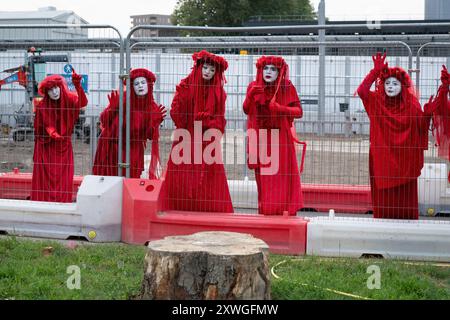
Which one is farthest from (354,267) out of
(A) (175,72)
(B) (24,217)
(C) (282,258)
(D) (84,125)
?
(D) (84,125)

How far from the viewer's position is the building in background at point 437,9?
1002 inches

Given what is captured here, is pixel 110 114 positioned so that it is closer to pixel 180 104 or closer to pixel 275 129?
pixel 180 104

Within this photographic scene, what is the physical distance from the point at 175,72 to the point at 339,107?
8.12ft

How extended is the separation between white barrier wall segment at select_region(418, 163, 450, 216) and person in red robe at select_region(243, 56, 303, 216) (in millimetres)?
2639

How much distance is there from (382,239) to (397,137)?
1281mm

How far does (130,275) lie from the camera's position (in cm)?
660

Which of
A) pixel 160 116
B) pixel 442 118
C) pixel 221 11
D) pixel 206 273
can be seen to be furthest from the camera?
pixel 221 11

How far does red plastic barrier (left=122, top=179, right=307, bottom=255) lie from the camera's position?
8.14 m

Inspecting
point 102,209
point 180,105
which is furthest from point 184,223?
point 180,105

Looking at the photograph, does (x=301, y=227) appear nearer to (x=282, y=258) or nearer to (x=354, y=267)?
(x=282, y=258)

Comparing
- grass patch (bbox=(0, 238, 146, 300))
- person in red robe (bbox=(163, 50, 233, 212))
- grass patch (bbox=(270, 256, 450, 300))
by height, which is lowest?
grass patch (bbox=(270, 256, 450, 300))

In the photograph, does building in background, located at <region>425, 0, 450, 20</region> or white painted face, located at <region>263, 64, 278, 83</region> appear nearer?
white painted face, located at <region>263, 64, 278, 83</region>

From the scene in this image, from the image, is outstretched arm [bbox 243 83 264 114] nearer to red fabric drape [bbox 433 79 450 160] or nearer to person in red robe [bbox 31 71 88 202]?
red fabric drape [bbox 433 79 450 160]

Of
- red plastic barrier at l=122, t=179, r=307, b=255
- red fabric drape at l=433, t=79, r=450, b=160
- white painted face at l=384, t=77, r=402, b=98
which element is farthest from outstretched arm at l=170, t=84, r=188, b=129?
red fabric drape at l=433, t=79, r=450, b=160
